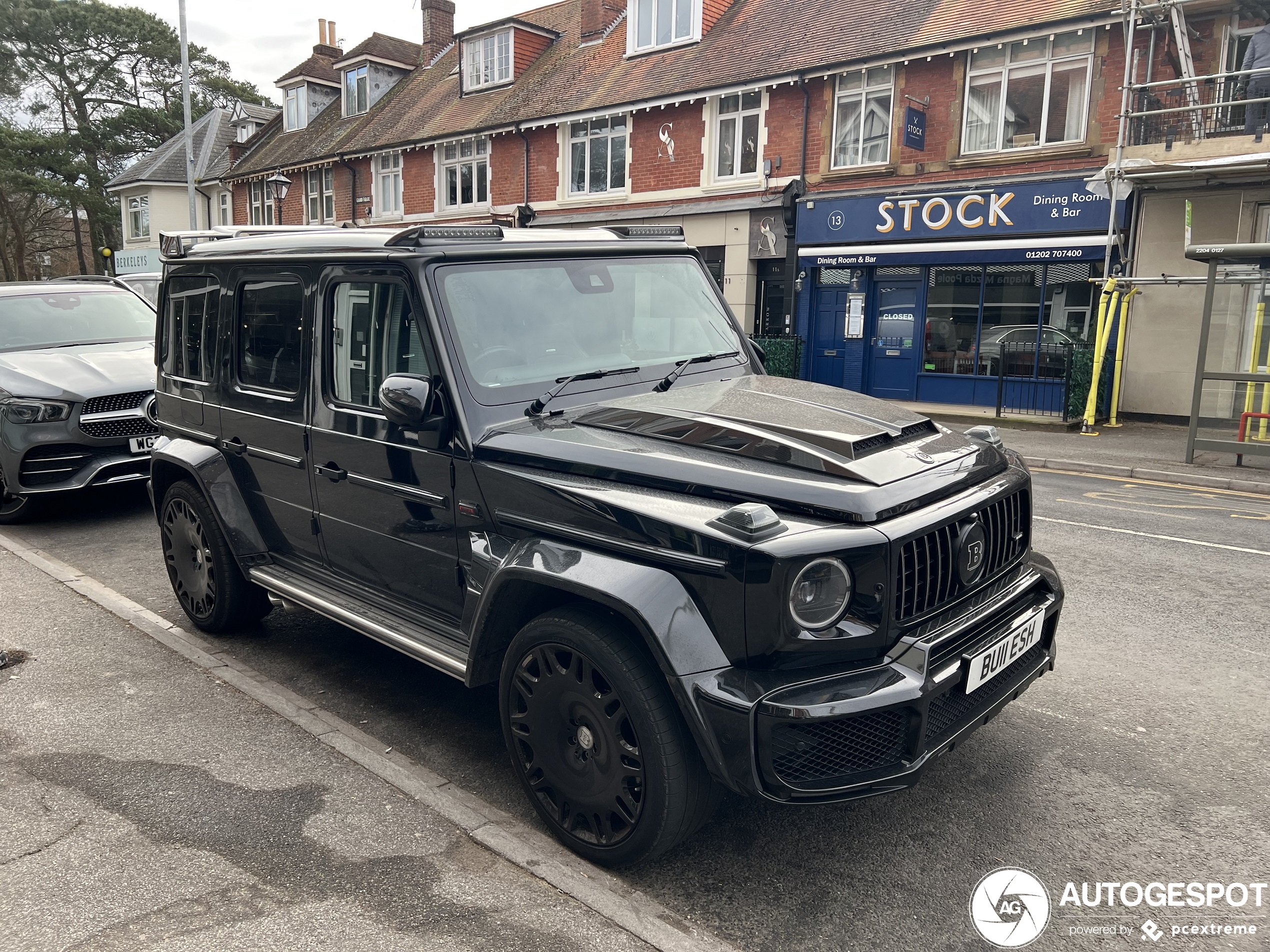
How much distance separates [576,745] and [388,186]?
30.9m

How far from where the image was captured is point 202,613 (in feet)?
16.9

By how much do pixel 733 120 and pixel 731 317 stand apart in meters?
18.8

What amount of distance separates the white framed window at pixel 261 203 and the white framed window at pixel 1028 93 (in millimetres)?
28098

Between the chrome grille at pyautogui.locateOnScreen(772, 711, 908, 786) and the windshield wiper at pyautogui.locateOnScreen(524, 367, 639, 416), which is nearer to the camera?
the chrome grille at pyautogui.locateOnScreen(772, 711, 908, 786)

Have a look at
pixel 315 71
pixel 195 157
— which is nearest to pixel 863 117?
pixel 315 71

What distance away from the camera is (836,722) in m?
2.63

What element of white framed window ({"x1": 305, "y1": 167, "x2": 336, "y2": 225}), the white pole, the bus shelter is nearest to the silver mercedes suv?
the bus shelter

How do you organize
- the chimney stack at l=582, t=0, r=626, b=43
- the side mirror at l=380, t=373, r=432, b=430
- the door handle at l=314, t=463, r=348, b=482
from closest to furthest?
the side mirror at l=380, t=373, r=432, b=430 → the door handle at l=314, t=463, r=348, b=482 → the chimney stack at l=582, t=0, r=626, b=43

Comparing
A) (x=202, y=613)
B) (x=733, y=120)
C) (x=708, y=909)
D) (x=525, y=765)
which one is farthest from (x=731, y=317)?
(x=733, y=120)

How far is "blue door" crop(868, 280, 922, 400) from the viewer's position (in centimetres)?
Result: 1953

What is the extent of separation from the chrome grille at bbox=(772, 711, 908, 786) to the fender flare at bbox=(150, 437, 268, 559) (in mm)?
3097

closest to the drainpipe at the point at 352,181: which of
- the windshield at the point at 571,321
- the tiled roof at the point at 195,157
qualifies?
the tiled roof at the point at 195,157

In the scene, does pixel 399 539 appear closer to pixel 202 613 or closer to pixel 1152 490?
pixel 202 613

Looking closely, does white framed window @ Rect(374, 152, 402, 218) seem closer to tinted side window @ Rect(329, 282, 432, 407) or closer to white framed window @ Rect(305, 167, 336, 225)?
white framed window @ Rect(305, 167, 336, 225)
